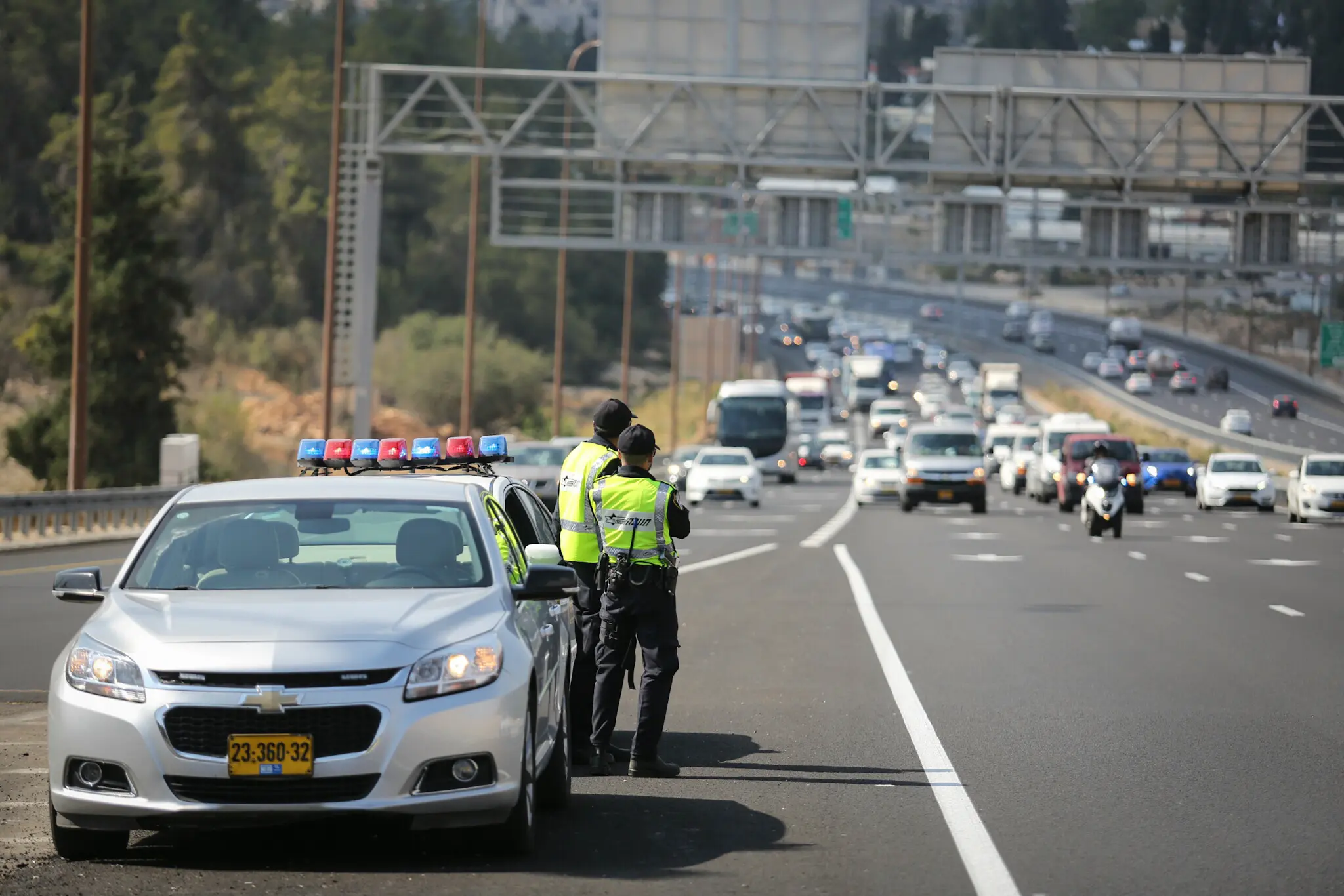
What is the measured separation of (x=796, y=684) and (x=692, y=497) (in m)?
39.1

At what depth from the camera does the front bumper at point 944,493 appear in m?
48.6

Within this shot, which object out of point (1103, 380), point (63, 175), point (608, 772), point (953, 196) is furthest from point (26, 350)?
point (1103, 380)

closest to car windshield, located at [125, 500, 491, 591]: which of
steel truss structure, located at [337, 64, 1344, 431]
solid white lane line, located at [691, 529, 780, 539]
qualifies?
solid white lane line, located at [691, 529, 780, 539]

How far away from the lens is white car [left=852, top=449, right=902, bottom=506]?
54.3 m

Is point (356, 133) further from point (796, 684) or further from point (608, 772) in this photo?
point (608, 772)

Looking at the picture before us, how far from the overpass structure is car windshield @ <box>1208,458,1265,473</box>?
6.38 metres

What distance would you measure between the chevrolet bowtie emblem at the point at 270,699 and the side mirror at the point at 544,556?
179cm

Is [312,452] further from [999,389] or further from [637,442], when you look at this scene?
[999,389]

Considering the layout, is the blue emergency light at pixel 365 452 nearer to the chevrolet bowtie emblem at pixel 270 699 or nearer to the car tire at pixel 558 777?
the car tire at pixel 558 777

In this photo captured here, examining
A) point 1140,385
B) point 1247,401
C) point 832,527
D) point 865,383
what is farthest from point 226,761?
point 865,383

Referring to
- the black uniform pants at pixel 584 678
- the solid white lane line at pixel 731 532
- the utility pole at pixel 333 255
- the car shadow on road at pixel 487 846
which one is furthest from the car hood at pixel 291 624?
the utility pole at pixel 333 255

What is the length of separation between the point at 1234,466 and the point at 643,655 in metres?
46.9

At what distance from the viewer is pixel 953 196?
4872cm

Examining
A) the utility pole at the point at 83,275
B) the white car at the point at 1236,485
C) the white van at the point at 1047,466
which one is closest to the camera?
the utility pole at the point at 83,275
